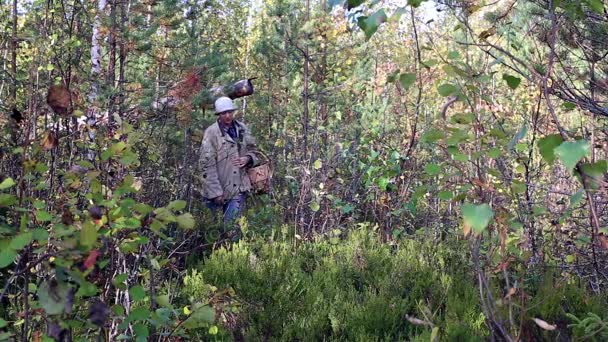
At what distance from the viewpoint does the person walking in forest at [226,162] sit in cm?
603

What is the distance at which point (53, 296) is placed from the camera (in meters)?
1.35

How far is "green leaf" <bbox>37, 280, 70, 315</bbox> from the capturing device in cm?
133

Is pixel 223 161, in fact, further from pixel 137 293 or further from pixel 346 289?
pixel 137 293

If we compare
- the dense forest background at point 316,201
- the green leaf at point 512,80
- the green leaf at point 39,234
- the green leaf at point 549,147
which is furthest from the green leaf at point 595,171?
the green leaf at point 39,234

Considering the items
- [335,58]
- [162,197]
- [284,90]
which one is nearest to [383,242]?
[162,197]

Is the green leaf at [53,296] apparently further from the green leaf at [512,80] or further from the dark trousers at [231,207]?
the dark trousers at [231,207]

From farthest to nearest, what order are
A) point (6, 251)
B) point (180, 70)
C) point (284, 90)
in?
point (284, 90)
point (180, 70)
point (6, 251)

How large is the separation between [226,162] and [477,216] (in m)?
4.96

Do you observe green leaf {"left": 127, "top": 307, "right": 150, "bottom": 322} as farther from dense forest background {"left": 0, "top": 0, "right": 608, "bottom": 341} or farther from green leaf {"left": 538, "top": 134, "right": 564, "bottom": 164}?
green leaf {"left": 538, "top": 134, "right": 564, "bottom": 164}

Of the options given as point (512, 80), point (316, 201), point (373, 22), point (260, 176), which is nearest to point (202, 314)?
point (373, 22)

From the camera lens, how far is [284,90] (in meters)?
10.1

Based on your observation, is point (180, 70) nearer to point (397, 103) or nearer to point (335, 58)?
point (335, 58)

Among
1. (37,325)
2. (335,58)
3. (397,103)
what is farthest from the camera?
(335,58)

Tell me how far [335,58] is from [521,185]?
24.1 ft
